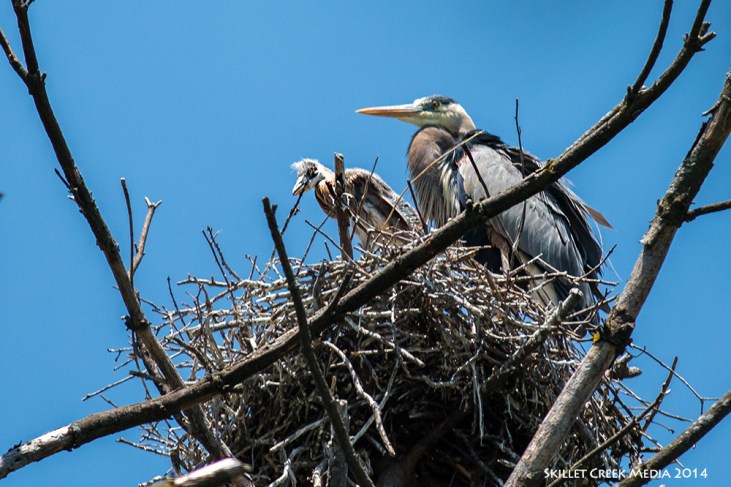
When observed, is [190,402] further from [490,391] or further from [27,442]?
[490,391]

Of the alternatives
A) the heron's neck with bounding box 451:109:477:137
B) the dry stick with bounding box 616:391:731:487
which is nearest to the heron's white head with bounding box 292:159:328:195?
the heron's neck with bounding box 451:109:477:137

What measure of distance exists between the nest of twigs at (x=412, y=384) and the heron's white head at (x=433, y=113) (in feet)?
10.1

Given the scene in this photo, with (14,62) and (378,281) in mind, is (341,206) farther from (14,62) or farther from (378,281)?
(14,62)

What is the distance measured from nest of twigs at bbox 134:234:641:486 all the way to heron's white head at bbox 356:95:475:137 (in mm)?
3081

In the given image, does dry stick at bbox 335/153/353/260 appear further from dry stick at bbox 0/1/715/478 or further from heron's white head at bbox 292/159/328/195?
heron's white head at bbox 292/159/328/195

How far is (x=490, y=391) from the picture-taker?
136 inches

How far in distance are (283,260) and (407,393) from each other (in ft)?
5.71

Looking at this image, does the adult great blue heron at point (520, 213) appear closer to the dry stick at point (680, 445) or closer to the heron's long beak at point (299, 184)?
the heron's long beak at point (299, 184)

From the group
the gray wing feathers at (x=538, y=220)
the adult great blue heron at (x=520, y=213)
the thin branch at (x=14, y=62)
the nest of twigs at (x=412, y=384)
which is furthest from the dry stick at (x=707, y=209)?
the gray wing feathers at (x=538, y=220)

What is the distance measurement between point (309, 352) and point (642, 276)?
0.95 m

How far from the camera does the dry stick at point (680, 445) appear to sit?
2.21 m

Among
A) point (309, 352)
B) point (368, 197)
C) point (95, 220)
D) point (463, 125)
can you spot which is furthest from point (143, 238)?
point (463, 125)

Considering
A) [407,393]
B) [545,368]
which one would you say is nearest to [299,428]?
[407,393]

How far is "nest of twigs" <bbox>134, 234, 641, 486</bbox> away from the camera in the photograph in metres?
3.44
